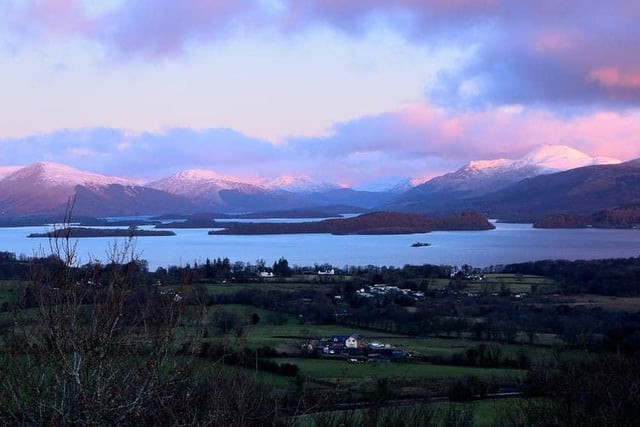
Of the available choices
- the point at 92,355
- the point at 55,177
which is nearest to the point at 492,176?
the point at 55,177

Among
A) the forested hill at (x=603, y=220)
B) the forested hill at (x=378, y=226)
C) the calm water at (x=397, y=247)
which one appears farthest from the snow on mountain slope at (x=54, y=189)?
the forested hill at (x=603, y=220)

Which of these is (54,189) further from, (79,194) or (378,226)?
(378,226)

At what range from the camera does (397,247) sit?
5734cm

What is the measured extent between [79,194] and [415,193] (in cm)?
8547

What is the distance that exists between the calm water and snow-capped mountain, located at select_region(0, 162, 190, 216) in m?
53.3

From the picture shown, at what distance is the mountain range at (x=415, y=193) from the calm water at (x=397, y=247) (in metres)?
15.2

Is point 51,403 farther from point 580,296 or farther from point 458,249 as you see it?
point 458,249

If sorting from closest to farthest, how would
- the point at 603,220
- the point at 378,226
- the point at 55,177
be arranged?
the point at 603,220
the point at 378,226
the point at 55,177

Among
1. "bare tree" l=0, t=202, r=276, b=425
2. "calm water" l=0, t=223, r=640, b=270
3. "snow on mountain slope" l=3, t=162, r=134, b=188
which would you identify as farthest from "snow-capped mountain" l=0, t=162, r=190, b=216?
"bare tree" l=0, t=202, r=276, b=425

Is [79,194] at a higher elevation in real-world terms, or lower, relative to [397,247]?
higher

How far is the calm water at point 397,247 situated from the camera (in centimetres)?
4344

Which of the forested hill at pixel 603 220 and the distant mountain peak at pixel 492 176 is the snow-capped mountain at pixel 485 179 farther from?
the forested hill at pixel 603 220


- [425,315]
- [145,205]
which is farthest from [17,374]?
[145,205]

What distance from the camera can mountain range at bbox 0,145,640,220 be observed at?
98188 millimetres
